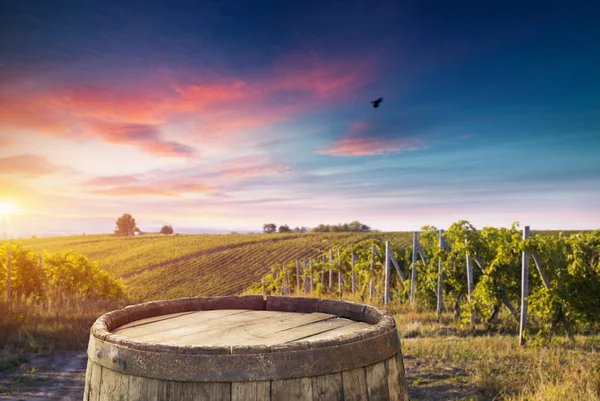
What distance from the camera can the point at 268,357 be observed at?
1620mm

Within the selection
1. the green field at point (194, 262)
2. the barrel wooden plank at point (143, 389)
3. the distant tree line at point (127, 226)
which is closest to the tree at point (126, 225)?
the distant tree line at point (127, 226)

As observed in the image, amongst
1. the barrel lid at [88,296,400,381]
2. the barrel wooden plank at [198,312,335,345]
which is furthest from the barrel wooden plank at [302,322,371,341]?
the barrel wooden plank at [198,312,335,345]

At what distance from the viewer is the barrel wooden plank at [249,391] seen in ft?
5.28

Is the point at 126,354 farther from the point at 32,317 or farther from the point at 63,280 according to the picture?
the point at 63,280

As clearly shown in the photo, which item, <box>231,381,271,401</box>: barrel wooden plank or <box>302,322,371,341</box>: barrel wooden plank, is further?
<box>302,322,371,341</box>: barrel wooden plank

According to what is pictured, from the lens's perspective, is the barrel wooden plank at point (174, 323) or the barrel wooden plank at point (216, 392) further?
the barrel wooden plank at point (174, 323)

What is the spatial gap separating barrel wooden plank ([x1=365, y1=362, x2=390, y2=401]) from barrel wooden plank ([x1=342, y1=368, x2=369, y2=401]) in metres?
0.02

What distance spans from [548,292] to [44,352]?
8517 mm

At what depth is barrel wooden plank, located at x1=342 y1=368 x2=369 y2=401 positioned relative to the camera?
1.72 metres

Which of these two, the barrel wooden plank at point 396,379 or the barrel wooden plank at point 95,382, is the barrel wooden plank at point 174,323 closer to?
the barrel wooden plank at point 95,382

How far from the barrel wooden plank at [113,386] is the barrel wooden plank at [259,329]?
336mm

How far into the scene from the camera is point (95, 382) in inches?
73.9

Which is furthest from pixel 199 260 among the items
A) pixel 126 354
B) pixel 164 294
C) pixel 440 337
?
pixel 126 354

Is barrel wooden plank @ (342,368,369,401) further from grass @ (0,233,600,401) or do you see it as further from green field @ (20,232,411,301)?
green field @ (20,232,411,301)
